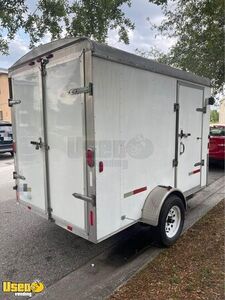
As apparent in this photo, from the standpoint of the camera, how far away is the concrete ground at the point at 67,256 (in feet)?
9.78

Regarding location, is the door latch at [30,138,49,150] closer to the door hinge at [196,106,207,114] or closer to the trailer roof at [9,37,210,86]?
the trailer roof at [9,37,210,86]

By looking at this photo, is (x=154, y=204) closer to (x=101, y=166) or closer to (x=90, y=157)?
(x=101, y=166)

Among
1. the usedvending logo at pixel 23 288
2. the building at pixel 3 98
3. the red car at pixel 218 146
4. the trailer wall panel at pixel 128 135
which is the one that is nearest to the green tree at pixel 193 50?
the red car at pixel 218 146

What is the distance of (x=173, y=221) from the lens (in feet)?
13.2

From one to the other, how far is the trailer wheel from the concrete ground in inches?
9.5

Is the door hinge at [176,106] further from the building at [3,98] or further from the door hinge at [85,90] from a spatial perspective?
the building at [3,98]

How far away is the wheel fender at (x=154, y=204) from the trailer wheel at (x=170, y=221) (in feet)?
0.34

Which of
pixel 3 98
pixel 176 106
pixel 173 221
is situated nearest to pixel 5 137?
pixel 176 106

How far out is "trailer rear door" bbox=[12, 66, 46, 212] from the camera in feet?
11.6

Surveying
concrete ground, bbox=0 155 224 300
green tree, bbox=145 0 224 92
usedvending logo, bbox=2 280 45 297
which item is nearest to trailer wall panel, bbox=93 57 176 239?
concrete ground, bbox=0 155 224 300

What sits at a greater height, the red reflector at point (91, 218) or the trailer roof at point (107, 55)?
the trailer roof at point (107, 55)

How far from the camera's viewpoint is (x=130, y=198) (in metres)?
3.38

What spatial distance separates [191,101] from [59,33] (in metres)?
3.36

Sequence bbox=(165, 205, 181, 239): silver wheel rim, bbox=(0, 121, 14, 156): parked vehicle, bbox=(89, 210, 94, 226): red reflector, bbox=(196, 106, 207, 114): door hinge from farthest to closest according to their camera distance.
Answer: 1. bbox=(0, 121, 14, 156): parked vehicle
2. bbox=(196, 106, 207, 114): door hinge
3. bbox=(165, 205, 181, 239): silver wheel rim
4. bbox=(89, 210, 94, 226): red reflector
